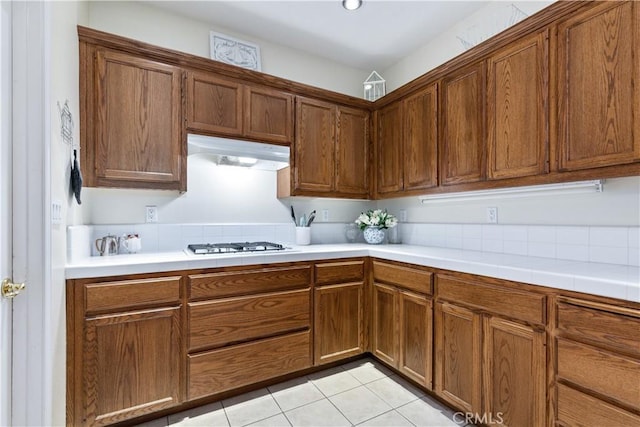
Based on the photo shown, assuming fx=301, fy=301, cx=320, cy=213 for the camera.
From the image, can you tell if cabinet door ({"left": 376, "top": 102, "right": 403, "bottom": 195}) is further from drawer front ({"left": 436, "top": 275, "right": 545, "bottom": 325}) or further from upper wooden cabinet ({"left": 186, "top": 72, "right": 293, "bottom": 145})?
drawer front ({"left": 436, "top": 275, "right": 545, "bottom": 325})

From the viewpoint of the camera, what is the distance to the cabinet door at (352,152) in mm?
2689

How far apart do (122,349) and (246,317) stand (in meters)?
0.67

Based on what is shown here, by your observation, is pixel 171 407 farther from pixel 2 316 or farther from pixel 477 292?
pixel 477 292

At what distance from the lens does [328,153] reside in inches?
104

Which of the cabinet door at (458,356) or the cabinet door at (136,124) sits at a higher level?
the cabinet door at (136,124)

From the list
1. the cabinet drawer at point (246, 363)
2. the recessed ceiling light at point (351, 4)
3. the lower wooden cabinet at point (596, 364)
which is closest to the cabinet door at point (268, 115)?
the recessed ceiling light at point (351, 4)

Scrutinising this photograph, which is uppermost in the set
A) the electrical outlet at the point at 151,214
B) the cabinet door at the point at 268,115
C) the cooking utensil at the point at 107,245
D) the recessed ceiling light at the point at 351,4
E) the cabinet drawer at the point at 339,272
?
the recessed ceiling light at the point at 351,4

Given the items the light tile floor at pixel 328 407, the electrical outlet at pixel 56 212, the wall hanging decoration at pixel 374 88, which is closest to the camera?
the electrical outlet at pixel 56 212

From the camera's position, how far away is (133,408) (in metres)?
1.64

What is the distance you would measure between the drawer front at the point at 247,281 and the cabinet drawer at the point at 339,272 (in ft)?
0.32

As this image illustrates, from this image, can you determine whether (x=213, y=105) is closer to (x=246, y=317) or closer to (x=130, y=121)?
(x=130, y=121)

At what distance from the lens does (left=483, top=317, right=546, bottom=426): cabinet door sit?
53.5 inches

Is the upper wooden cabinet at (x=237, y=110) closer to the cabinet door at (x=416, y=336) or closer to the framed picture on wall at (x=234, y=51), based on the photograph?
the framed picture on wall at (x=234, y=51)

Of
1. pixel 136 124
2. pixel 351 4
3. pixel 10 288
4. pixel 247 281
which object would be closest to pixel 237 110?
pixel 136 124
